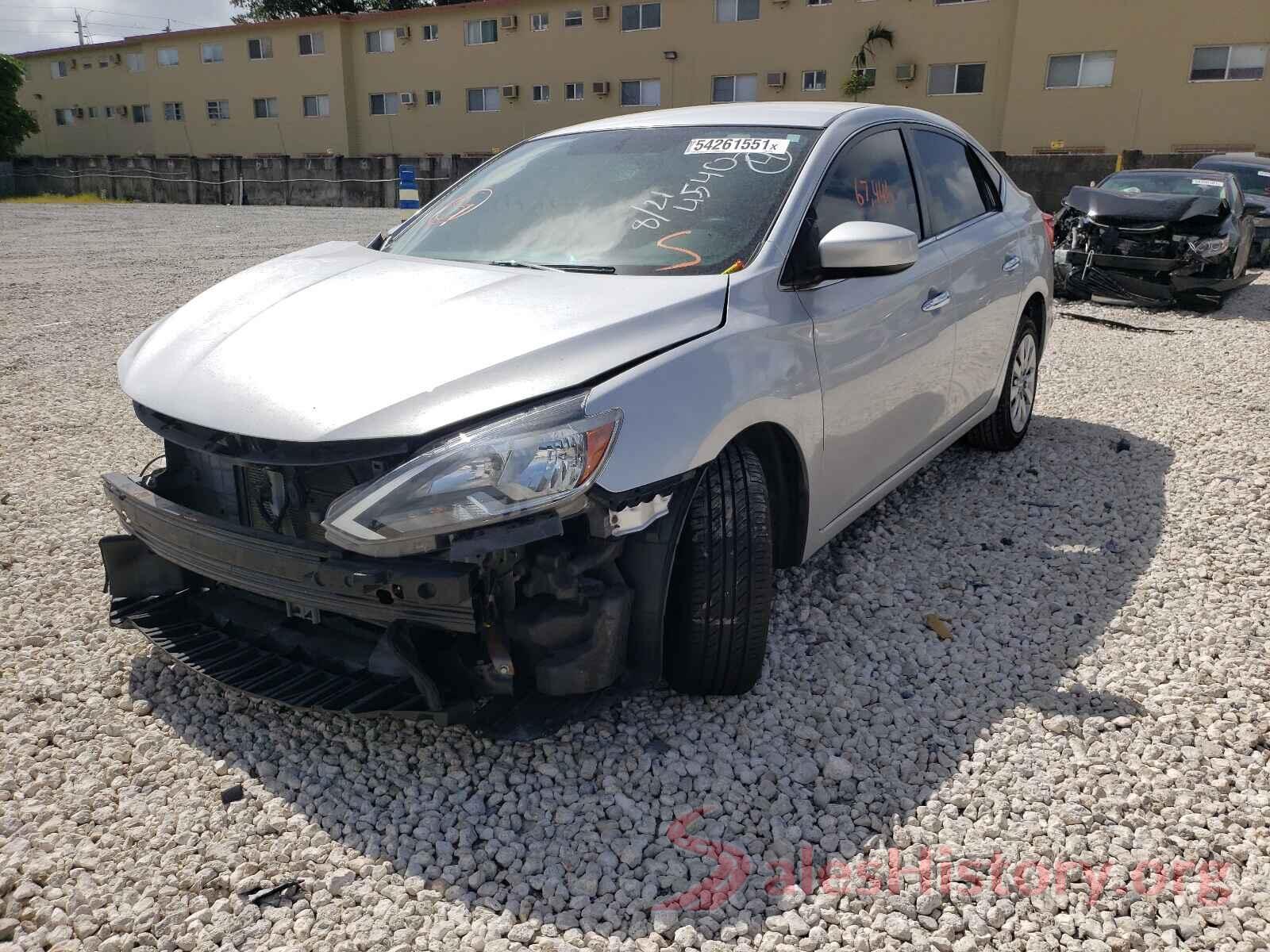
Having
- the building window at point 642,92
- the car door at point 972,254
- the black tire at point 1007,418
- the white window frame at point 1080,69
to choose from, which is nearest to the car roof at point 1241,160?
the black tire at point 1007,418

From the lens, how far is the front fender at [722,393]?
247 centimetres

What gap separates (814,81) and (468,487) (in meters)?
33.3

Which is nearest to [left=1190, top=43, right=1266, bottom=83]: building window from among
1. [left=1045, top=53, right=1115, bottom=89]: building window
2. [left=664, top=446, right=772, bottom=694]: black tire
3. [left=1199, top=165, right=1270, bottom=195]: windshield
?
[left=1045, top=53, right=1115, bottom=89]: building window

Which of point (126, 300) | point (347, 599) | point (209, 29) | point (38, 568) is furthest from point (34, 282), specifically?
point (209, 29)

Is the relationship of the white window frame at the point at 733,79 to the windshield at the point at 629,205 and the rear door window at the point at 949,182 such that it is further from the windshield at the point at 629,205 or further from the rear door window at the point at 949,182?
the windshield at the point at 629,205

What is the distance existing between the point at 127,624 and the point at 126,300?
27.5 feet

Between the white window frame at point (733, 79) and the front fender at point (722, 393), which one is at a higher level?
the white window frame at point (733, 79)

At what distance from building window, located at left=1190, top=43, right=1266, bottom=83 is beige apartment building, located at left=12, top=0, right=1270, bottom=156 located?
40 millimetres

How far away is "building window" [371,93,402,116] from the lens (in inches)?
1598

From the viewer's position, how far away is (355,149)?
4181cm

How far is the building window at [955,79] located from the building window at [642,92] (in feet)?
30.7

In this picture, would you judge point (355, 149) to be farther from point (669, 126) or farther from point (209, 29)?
point (669, 126)

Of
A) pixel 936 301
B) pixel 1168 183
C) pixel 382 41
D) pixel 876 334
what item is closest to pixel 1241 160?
pixel 1168 183

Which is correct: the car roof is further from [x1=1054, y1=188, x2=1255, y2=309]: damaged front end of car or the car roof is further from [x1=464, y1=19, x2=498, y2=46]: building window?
[x1=464, y1=19, x2=498, y2=46]: building window
